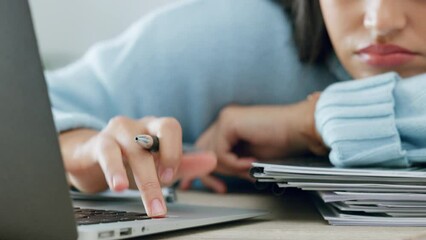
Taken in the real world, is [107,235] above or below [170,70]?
below

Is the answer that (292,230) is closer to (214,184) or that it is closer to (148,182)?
(148,182)

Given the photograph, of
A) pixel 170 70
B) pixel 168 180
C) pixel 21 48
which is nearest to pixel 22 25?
pixel 21 48

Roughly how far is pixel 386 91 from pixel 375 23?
11cm

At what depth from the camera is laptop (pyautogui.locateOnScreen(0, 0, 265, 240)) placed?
430mm

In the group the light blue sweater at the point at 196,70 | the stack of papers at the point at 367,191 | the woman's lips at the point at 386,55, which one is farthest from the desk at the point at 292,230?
the light blue sweater at the point at 196,70

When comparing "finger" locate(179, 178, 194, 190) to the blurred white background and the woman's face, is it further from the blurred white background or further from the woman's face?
the blurred white background

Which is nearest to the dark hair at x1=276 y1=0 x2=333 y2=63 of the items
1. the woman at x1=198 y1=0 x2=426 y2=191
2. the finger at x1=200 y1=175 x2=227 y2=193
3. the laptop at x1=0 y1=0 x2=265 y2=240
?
the woman at x1=198 y1=0 x2=426 y2=191

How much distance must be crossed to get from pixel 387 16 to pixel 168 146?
12.3 inches

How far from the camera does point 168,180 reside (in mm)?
656

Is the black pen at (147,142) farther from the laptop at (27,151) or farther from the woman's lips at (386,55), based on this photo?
the woman's lips at (386,55)

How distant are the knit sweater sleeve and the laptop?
30cm

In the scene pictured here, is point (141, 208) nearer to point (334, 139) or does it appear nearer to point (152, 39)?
point (334, 139)

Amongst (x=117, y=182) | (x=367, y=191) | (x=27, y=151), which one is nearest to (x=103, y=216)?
(x=117, y=182)

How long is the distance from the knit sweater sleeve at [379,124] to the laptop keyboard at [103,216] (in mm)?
229
